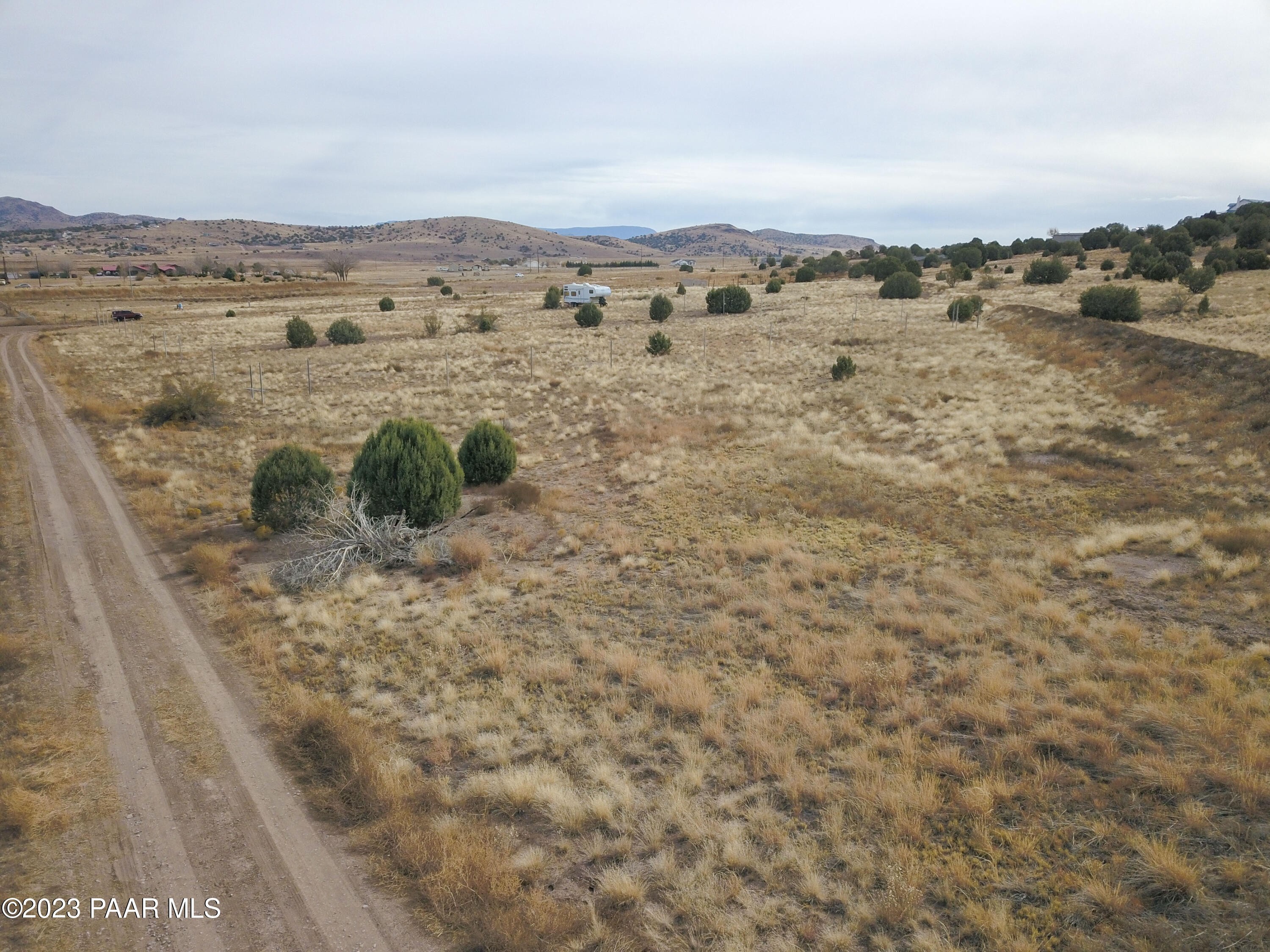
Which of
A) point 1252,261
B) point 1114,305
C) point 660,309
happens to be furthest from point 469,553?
point 1252,261

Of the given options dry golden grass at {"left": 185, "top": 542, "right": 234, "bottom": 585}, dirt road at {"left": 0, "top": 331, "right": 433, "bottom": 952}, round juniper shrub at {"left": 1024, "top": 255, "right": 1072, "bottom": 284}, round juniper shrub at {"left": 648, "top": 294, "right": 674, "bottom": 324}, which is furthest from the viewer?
round juniper shrub at {"left": 1024, "top": 255, "right": 1072, "bottom": 284}

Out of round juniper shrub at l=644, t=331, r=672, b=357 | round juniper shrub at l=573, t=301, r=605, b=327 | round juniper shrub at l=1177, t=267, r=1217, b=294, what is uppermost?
round juniper shrub at l=1177, t=267, r=1217, b=294

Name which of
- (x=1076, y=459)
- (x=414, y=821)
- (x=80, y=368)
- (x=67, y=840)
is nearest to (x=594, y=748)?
(x=414, y=821)

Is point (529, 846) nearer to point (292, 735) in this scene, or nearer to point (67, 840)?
point (292, 735)

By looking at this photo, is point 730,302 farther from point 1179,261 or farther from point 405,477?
point 405,477

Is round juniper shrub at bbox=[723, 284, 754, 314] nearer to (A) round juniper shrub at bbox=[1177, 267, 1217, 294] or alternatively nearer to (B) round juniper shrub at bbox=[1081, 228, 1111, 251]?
(A) round juniper shrub at bbox=[1177, 267, 1217, 294]

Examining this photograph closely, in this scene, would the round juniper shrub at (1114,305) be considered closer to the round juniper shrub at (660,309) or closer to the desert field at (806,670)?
the desert field at (806,670)

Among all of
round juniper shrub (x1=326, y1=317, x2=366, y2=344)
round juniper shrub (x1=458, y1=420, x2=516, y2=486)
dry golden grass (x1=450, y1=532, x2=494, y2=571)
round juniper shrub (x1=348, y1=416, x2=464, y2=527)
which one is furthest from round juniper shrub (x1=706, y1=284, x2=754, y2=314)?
dry golden grass (x1=450, y1=532, x2=494, y2=571)

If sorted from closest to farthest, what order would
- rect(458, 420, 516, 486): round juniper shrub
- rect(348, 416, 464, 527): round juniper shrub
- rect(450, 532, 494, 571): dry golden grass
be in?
1. rect(450, 532, 494, 571): dry golden grass
2. rect(348, 416, 464, 527): round juniper shrub
3. rect(458, 420, 516, 486): round juniper shrub
